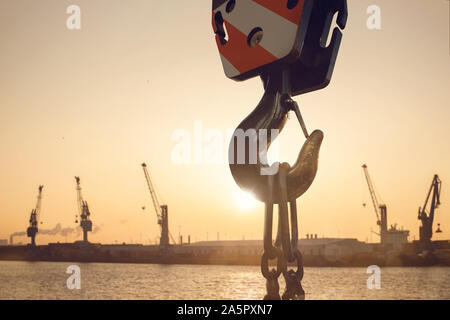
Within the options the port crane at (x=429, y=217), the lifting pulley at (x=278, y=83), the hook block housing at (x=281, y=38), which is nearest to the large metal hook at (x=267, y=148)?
the lifting pulley at (x=278, y=83)

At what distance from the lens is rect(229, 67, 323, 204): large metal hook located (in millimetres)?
3723

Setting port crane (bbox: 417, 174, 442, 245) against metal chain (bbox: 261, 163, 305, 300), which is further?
port crane (bbox: 417, 174, 442, 245)

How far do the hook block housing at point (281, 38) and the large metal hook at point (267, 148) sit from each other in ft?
0.75

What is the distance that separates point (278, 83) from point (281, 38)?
414 millimetres

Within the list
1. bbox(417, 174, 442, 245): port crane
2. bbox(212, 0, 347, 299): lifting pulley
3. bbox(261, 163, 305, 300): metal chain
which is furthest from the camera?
bbox(417, 174, 442, 245): port crane

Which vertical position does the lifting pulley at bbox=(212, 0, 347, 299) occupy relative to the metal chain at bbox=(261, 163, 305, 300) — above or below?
above

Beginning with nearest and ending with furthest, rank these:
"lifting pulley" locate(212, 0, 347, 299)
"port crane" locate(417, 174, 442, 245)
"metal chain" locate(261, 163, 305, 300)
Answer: "metal chain" locate(261, 163, 305, 300) < "lifting pulley" locate(212, 0, 347, 299) < "port crane" locate(417, 174, 442, 245)

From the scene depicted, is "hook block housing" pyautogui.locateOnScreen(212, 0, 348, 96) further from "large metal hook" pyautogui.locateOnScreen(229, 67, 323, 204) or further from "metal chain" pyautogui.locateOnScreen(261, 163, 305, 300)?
"metal chain" pyautogui.locateOnScreen(261, 163, 305, 300)

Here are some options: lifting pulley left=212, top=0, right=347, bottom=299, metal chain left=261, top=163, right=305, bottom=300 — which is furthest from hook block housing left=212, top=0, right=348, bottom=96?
metal chain left=261, top=163, right=305, bottom=300

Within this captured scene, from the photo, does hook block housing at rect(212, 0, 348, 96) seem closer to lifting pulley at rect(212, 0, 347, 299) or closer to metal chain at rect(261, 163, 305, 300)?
lifting pulley at rect(212, 0, 347, 299)

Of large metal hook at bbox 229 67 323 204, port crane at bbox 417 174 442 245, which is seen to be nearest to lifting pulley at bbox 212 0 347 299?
large metal hook at bbox 229 67 323 204
